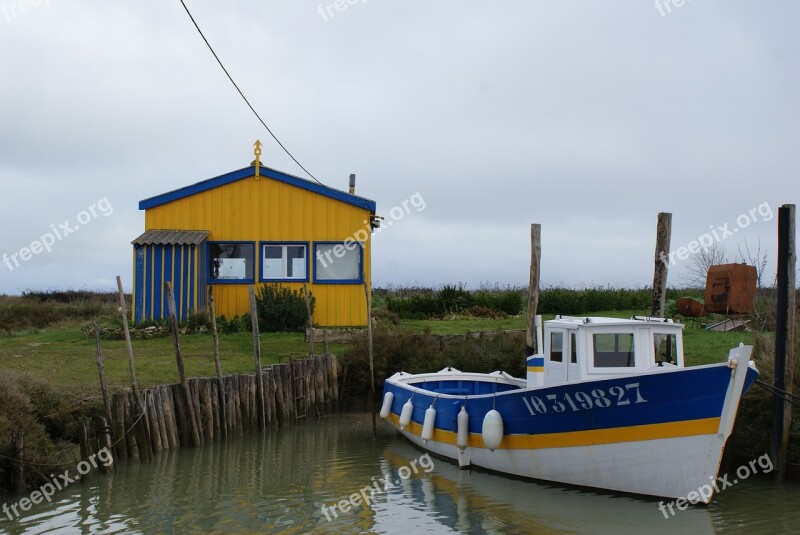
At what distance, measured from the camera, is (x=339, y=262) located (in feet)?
88.7

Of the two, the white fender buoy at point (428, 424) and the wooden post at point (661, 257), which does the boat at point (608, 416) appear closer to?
the white fender buoy at point (428, 424)

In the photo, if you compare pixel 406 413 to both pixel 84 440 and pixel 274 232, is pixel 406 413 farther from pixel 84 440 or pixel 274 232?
pixel 274 232

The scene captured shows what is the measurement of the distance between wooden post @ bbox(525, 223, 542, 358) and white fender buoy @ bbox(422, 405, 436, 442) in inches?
158

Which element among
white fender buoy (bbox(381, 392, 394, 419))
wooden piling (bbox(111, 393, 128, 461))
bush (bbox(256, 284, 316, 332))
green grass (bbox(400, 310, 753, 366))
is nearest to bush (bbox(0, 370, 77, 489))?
wooden piling (bbox(111, 393, 128, 461))

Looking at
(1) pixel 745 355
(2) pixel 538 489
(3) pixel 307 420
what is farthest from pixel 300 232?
(1) pixel 745 355

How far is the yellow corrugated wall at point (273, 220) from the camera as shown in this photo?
1058 inches

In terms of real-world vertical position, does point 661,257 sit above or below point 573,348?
above

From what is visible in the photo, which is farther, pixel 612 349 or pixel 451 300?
pixel 451 300

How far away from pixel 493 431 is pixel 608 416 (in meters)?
2.31

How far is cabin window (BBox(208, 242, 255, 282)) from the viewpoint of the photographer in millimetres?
27078

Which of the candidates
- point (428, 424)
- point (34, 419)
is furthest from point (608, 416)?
point (34, 419)

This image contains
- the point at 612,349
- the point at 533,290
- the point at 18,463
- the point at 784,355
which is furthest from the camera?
the point at 533,290

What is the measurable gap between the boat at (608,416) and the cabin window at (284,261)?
11553 mm

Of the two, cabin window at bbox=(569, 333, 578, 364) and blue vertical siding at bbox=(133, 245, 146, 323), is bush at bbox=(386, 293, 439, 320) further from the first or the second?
cabin window at bbox=(569, 333, 578, 364)
